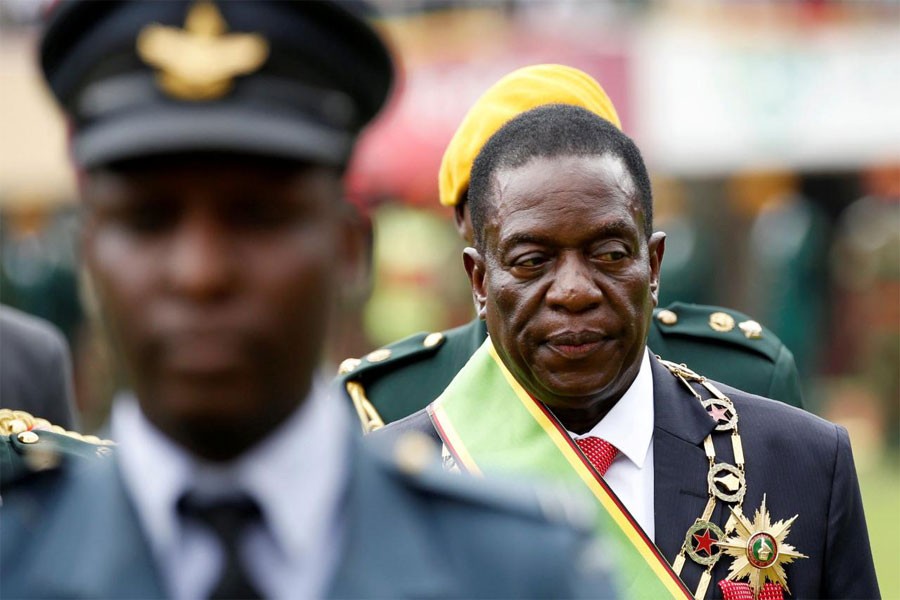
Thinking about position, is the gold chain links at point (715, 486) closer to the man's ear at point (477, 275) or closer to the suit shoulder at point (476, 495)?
the man's ear at point (477, 275)

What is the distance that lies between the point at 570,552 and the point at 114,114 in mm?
675

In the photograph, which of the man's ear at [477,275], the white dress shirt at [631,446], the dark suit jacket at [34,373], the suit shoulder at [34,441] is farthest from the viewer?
the dark suit jacket at [34,373]

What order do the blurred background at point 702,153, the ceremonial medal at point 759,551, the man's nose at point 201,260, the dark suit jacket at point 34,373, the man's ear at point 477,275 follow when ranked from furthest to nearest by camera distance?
the blurred background at point 702,153 → the dark suit jacket at point 34,373 → the man's ear at point 477,275 → the ceremonial medal at point 759,551 → the man's nose at point 201,260

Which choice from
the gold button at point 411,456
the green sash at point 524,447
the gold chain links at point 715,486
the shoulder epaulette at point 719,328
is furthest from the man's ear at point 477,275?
the gold button at point 411,456

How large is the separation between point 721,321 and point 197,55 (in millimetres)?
2418

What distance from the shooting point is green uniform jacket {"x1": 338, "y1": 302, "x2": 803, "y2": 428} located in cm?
384

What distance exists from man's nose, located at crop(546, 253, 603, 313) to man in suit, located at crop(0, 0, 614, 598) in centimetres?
125

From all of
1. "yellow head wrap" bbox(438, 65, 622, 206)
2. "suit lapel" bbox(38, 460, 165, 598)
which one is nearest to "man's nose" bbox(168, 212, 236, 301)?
"suit lapel" bbox(38, 460, 165, 598)

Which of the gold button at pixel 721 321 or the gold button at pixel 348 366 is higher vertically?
the gold button at pixel 721 321

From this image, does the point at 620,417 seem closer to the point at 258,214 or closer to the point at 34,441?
the point at 34,441

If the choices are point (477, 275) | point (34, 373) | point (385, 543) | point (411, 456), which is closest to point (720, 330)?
point (477, 275)

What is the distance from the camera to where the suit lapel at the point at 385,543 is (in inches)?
68.6

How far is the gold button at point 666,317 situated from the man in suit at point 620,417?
0.68 m

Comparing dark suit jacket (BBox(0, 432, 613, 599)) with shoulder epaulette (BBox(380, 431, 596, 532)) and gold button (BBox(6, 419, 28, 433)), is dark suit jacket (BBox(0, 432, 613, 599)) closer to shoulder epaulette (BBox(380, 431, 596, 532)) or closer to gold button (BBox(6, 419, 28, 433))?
shoulder epaulette (BBox(380, 431, 596, 532))
